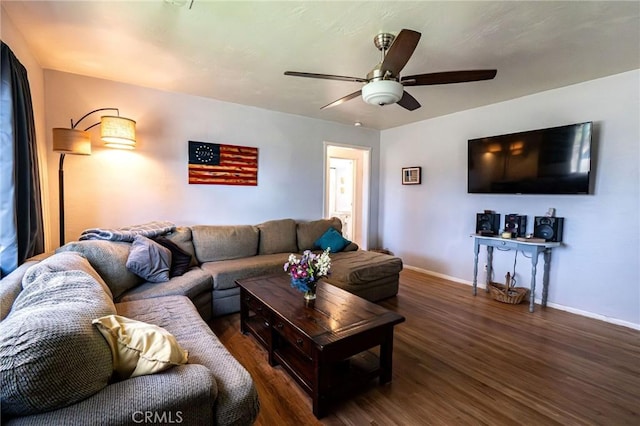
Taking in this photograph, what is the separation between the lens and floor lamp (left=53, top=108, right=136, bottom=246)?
101 inches

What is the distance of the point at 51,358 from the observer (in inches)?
33.3

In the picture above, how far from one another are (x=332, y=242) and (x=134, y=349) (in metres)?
3.24

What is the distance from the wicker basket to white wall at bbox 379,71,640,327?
0.21 m

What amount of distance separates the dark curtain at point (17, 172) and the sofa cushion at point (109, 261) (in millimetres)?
268

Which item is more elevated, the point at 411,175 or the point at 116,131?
the point at 116,131

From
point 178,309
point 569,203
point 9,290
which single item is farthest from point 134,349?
point 569,203

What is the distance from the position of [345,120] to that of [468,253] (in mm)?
2841

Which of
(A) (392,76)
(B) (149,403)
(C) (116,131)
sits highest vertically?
(A) (392,76)

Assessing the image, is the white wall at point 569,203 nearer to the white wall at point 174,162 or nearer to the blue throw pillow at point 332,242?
the blue throw pillow at point 332,242

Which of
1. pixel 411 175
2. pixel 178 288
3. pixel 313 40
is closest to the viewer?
pixel 313 40

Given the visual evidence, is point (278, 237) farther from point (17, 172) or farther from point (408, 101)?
point (17, 172)

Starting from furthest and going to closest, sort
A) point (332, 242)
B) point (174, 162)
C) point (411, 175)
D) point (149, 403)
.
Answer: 1. point (411, 175)
2. point (332, 242)
3. point (174, 162)
4. point (149, 403)

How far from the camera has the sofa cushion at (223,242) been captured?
3.41 m

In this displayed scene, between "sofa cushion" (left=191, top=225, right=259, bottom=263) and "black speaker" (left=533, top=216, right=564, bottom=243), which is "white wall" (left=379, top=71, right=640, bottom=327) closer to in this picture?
"black speaker" (left=533, top=216, right=564, bottom=243)
